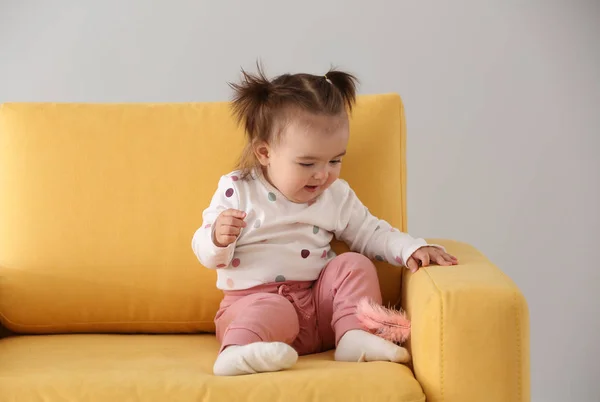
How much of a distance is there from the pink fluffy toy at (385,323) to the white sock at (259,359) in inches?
8.1

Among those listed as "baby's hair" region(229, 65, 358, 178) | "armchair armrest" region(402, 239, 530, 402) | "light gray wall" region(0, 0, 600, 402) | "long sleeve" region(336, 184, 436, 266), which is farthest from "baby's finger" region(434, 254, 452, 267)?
"light gray wall" region(0, 0, 600, 402)

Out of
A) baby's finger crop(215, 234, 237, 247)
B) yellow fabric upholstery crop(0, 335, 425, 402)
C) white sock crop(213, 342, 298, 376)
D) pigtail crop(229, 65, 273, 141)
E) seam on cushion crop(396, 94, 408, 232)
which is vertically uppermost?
pigtail crop(229, 65, 273, 141)

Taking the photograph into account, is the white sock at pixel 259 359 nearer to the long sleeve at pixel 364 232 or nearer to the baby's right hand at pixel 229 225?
the baby's right hand at pixel 229 225

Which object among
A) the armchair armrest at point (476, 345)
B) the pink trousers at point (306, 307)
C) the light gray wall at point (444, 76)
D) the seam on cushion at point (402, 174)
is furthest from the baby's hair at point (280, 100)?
the light gray wall at point (444, 76)

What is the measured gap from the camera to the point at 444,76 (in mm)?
2371

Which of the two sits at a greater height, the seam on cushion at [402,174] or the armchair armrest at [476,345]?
the seam on cushion at [402,174]

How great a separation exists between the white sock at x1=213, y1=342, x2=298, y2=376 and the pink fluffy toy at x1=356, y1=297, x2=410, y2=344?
21 cm

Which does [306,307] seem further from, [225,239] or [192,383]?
[192,383]

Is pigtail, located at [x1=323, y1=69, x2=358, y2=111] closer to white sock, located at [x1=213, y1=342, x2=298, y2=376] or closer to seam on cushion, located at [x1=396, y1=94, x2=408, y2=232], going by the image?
seam on cushion, located at [x1=396, y1=94, x2=408, y2=232]

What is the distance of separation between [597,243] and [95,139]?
1.53 metres

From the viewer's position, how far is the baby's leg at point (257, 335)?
1334 millimetres

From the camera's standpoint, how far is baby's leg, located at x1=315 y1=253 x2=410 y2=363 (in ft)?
4.69

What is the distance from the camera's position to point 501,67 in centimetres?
238

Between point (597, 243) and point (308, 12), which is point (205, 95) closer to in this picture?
point (308, 12)
